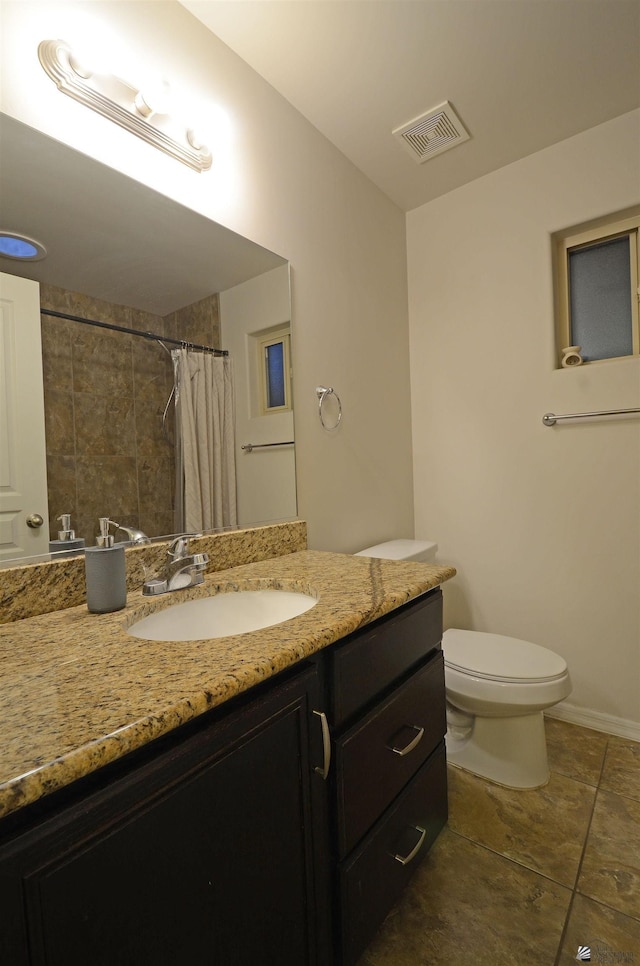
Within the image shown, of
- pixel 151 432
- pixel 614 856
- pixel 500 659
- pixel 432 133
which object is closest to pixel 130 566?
pixel 151 432

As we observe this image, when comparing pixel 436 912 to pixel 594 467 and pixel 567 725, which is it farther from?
pixel 594 467

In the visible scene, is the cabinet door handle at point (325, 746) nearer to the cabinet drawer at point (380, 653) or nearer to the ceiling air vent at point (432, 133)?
the cabinet drawer at point (380, 653)

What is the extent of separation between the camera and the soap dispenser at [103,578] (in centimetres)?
90

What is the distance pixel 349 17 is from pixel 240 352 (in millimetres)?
1008

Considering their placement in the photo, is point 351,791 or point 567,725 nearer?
point 351,791

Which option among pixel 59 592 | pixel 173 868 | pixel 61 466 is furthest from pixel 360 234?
pixel 173 868

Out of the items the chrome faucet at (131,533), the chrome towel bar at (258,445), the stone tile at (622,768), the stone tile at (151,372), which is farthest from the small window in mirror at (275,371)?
the stone tile at (622,768)

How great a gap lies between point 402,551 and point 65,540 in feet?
4.16

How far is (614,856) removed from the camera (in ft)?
4.13

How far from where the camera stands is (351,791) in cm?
87

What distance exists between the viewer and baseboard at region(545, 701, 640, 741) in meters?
1.79

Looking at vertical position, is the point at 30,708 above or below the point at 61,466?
below

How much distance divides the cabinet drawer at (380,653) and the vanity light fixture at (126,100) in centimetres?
130

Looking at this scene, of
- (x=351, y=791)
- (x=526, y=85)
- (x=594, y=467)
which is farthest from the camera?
(x=594, y=467)
